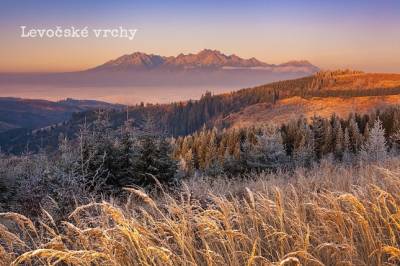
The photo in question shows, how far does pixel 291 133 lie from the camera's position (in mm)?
71625

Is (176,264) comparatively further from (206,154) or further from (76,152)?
(206,154)

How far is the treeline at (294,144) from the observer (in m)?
46.9

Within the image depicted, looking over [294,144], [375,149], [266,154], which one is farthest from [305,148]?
[375,149]

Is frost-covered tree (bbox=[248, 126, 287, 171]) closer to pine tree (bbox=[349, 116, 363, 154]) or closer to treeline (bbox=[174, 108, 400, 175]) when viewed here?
treeline (bbox=[174, 108, 400, 175])

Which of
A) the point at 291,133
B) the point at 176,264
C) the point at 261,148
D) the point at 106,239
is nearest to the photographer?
the point at 106,239

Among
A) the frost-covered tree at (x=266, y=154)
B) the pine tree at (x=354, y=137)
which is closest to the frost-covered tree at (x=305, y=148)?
the frost-covered tree at (x=266, y=154)

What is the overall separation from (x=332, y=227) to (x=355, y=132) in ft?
220

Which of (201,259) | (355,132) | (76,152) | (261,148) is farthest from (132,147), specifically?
(355,132)

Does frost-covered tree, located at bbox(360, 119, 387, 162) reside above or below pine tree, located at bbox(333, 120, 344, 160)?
above

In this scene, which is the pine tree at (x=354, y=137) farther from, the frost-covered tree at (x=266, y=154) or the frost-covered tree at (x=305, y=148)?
the frost-covered tree at (x=266, y=154)

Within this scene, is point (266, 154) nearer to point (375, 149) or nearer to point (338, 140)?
point (375, 149)

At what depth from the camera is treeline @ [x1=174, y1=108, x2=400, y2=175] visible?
46.9 meters

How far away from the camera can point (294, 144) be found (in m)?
66.8

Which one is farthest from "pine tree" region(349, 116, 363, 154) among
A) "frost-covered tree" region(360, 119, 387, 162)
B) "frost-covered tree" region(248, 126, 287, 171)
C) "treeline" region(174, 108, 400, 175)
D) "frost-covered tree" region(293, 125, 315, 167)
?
"frost-covered tree" region(248, 126, 287, 171)
